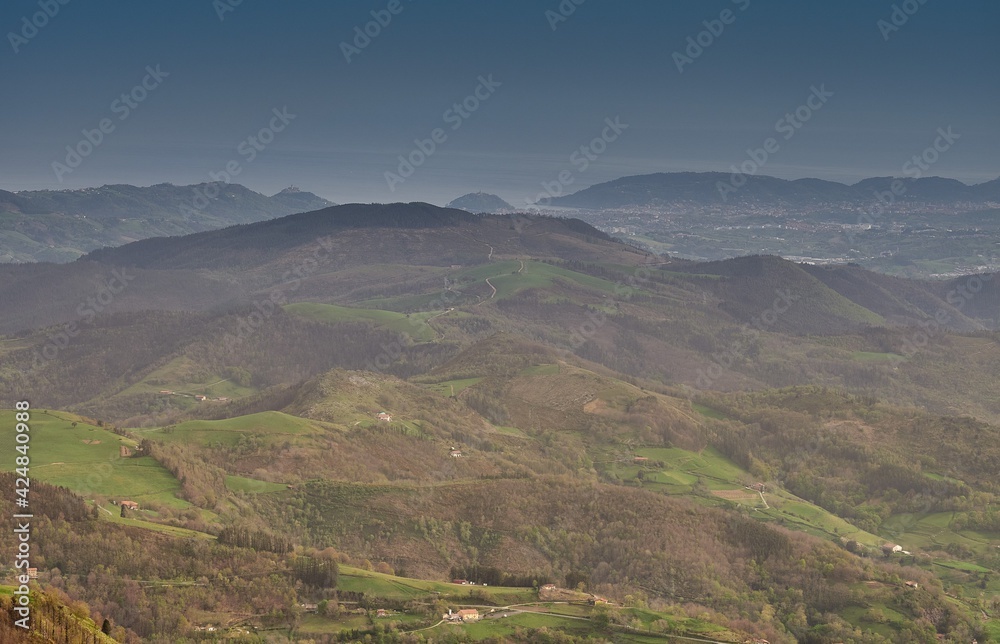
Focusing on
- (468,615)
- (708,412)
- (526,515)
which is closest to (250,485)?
(526,515)

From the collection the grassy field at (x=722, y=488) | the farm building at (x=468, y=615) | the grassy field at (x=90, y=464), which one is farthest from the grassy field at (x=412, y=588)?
the grassy field at (x=722, y=488)

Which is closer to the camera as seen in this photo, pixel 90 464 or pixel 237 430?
pixel 90 464

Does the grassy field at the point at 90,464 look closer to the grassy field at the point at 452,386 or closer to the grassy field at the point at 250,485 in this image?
the grassy field at the point at 250,485

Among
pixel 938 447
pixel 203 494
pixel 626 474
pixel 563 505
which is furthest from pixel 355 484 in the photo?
pixel 938 447

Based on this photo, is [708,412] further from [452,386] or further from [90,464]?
[90,464]

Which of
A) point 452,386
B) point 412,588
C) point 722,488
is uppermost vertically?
point 452,386

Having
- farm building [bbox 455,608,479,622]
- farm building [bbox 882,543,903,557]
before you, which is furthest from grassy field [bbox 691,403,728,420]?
farm building [bbox 455,608,479,622]

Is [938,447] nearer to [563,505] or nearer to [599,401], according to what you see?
[599,401]

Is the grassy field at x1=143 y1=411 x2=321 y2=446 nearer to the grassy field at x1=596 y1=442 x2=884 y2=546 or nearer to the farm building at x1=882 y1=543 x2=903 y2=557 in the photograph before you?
the grassy field at x1=596 y1=442 x2=884 y2=546

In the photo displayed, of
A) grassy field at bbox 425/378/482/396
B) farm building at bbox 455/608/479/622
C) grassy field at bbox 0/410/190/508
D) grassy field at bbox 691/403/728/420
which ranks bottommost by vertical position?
farm building at bbox 455/608/479/622
